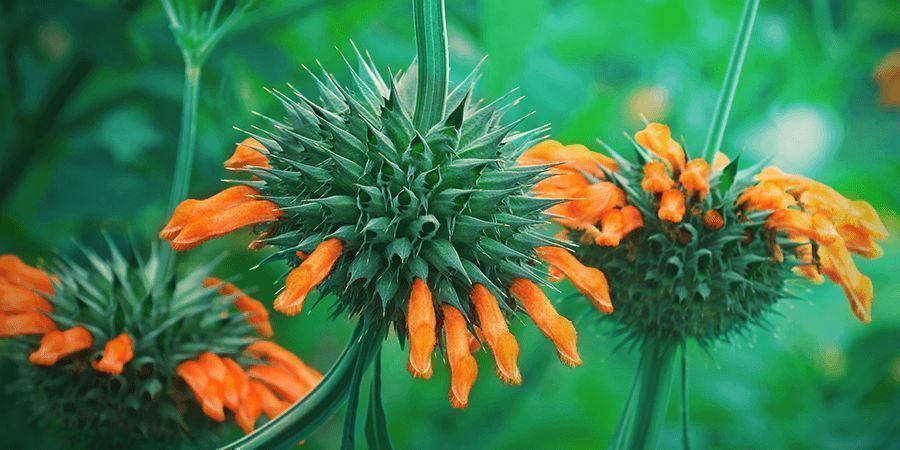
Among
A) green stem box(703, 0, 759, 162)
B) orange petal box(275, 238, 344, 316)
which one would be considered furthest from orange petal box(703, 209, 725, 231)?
orange petal box(275, 238, 344, 316)

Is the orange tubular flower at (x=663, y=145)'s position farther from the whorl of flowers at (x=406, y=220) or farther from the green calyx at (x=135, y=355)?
the green calyx at (x=135, y=355)

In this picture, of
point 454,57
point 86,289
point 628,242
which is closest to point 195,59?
point 86,289

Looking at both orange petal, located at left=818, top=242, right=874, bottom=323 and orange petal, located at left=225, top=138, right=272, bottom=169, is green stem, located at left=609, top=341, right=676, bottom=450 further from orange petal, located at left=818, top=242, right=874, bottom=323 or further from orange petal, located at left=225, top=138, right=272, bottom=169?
orange petal, located at left=225, top=138, right=272, bottom=169

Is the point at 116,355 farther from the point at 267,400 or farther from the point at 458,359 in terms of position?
the point at 458,359

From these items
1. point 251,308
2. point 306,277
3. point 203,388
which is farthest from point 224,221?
point 251,308

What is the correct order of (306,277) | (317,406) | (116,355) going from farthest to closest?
1. (116,355)
2. (317,406)
3. (306,277)

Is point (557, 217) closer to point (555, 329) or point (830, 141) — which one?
point (555, 329)

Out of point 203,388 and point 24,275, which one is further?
Answer: point 24,275
